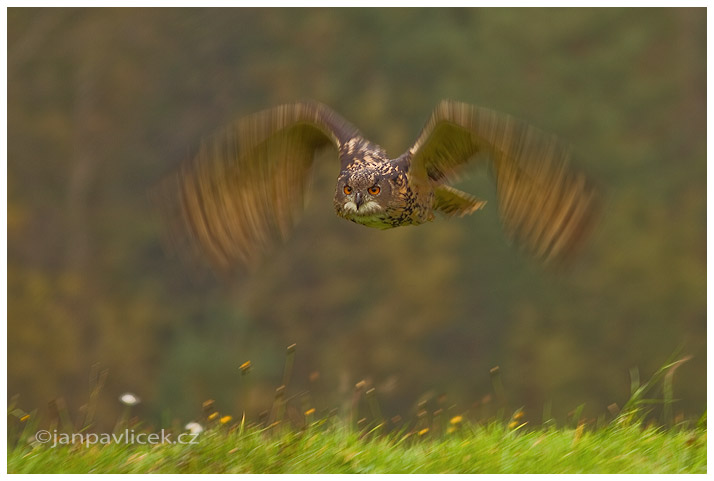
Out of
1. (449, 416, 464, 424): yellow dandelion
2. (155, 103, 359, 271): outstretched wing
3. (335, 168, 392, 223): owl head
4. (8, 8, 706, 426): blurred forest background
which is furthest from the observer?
(8, 8, 706, 426): blurred forest background

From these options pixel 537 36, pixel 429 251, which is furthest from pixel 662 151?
pixel 429 251

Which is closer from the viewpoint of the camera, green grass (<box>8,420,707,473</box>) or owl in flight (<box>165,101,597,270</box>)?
owl in flight (<box>165,101,597,270</box>)

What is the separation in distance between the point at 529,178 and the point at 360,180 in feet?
1.93

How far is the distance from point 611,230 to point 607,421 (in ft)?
57.8

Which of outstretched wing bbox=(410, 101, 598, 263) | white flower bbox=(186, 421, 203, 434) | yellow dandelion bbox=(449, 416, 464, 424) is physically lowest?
yellow dandelion bbox=(449, 416, 464, 424)

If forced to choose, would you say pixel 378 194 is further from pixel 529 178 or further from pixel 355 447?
pixel 355 447

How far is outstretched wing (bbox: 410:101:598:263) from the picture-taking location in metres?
3.85

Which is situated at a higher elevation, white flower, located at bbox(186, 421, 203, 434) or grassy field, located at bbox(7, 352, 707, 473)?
white flower, located at bbox(186, 421, 203, 434)

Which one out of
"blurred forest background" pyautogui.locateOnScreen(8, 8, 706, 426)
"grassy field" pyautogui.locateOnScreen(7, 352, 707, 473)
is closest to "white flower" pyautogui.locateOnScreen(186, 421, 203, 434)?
"grassy field" pyautogui.locateOnScreen(7, 352, 707, 473)

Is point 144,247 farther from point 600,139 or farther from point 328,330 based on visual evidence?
point 600,139

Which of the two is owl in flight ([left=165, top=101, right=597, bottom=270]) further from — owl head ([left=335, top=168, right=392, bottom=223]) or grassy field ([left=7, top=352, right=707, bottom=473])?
grassy field ([left=7, top=352, right=707, bottom=473])

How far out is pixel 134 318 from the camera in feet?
71.1

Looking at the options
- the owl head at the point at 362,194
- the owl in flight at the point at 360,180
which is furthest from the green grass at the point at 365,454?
the owl head at the point at 362,194

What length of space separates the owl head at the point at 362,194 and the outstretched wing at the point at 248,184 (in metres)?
0.20
